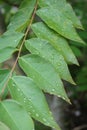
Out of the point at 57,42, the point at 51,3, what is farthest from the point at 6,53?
the point at 51,3

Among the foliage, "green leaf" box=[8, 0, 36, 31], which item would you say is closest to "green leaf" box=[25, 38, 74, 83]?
the foliage

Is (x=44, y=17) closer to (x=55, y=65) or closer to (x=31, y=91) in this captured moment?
(x=55, y=65)

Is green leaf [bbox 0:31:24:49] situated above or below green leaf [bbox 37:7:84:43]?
above

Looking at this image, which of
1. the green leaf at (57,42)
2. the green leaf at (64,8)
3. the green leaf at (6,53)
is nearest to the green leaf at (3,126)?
the green leaf at (6,53)

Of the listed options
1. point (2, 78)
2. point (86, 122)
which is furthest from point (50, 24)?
point (86, 122)

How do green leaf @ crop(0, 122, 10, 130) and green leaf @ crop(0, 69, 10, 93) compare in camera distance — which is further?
green leaf @ crop(0, 69, 10, 93)

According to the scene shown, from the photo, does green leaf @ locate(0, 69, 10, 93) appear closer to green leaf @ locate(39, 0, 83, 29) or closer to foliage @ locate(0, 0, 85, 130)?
foliage @ locate(0, 0, 85, 130)

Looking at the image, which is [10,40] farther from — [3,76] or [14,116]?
[14,116]

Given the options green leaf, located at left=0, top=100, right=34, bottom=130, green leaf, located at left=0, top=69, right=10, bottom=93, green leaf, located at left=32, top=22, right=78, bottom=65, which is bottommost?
green leaf, located at left=32, top=22, right=78, bottom=65
